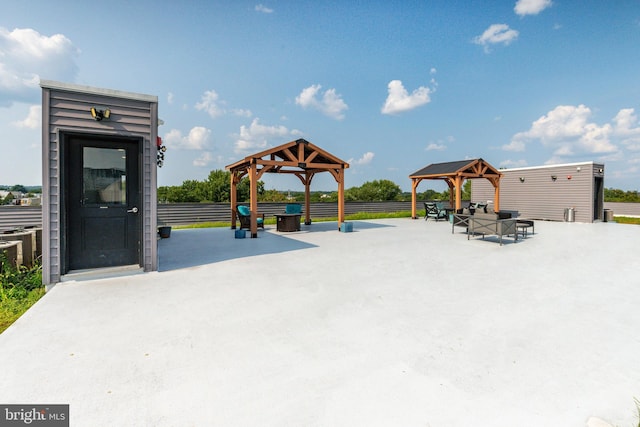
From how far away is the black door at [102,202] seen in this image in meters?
4.43

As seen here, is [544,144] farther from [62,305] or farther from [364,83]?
[62,305]

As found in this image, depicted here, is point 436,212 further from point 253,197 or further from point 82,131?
point 82,131

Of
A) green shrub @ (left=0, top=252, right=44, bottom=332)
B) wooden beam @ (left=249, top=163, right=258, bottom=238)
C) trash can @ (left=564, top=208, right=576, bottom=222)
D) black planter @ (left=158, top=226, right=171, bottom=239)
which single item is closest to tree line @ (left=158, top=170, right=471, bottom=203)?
trash can @ (left=564, top=208, right=576, bottom=222)

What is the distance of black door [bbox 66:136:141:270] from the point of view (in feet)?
14.5

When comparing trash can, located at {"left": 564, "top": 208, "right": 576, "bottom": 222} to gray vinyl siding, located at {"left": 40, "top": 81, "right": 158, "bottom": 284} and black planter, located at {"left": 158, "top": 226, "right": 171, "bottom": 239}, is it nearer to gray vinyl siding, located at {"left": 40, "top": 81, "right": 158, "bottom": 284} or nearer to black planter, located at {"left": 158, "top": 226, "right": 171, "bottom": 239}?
gray vinyl siding, located at {"left": 40, "top": 81, "right": 158, "bottom": 284}

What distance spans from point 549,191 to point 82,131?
1892 cm

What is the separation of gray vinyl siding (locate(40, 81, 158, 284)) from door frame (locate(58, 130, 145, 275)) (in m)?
0.03

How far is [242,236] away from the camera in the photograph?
348 inches

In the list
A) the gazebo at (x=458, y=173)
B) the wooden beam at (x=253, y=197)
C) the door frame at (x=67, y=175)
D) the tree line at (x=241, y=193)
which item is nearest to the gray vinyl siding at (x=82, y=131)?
the door frame at (x=67, y=175)

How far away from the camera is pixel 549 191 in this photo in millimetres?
14984

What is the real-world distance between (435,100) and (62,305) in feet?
74.0

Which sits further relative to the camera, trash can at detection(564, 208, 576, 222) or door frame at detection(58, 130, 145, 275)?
trash can at detection(564, 208, 576, 222)

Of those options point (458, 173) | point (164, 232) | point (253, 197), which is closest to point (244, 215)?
point (253, 197)

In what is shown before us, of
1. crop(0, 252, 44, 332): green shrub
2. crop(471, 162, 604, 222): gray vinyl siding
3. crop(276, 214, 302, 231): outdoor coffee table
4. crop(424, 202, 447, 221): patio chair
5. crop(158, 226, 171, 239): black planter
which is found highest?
crop(471, 162, 604, 222): gray vinyl siding
